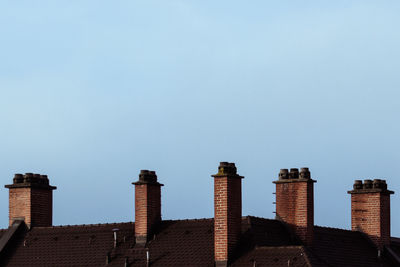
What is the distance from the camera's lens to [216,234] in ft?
157

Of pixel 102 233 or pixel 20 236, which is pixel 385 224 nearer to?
pixel 102 233

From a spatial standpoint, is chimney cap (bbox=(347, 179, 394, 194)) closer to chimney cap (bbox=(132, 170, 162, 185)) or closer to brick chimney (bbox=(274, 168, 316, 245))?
brick chimney (bbox=(274, 168, 316, 245))

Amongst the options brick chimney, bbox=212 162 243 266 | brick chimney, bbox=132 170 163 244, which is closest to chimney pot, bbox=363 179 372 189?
brick chimney, bbox=212 162 243 266

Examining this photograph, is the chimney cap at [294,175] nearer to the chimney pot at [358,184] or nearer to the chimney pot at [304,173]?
the chimney pot at [304,173]

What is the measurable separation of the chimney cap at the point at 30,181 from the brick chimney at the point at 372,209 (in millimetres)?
15072

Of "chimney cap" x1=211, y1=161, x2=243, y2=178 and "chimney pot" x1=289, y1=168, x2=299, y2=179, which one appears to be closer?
"chimney cap" x1=211, y1=161, x2=243, y2=178

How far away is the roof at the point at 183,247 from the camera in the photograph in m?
47.4

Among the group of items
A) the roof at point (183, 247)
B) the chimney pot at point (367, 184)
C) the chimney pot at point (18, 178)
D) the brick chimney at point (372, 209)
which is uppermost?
A: the chimney pot at point (18, 178)

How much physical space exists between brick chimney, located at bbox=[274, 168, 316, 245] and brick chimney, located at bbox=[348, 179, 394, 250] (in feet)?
17.1

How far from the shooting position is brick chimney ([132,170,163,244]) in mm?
51594

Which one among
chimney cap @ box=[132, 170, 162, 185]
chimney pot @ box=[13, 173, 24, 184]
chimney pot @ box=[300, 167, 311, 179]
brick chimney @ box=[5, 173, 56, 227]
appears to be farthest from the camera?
chimney pot @ box=[13, 173, 24, 184]

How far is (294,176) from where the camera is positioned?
5188 centimetres

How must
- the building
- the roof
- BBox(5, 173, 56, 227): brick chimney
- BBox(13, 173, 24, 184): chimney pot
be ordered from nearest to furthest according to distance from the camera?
the roof → the building → BBox(5, 173, 56, 227): brick chimney → BBox(13, 173, 24, 184): chimney pot

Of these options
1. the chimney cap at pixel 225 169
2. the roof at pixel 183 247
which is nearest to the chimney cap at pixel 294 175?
the roof at pixel 183 247
